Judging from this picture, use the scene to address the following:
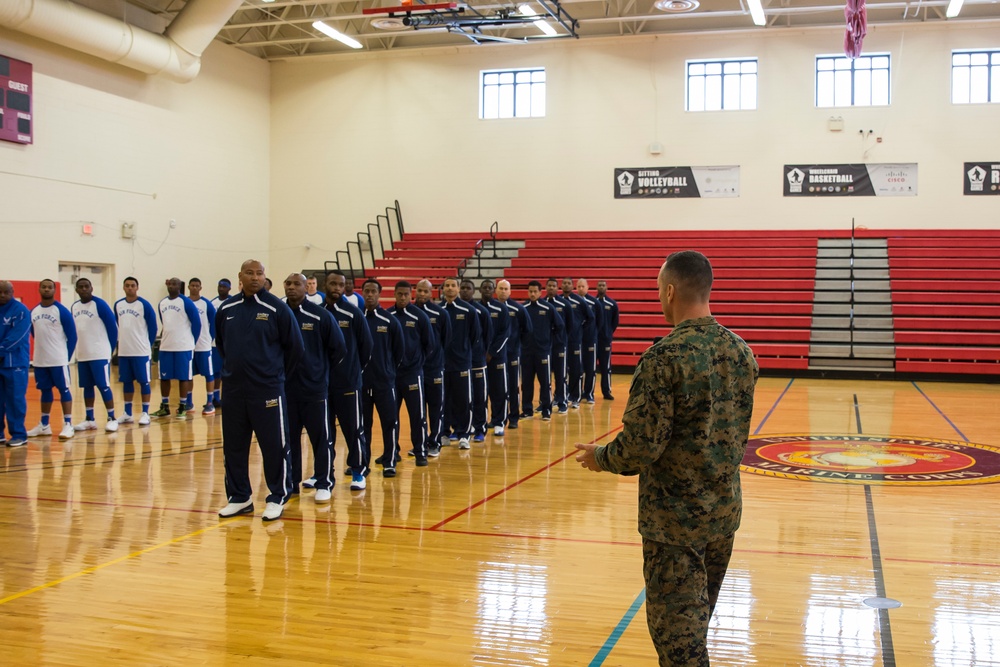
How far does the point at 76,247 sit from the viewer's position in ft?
56.5

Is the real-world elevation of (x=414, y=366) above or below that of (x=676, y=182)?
below

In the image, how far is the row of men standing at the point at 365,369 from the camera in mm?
6289

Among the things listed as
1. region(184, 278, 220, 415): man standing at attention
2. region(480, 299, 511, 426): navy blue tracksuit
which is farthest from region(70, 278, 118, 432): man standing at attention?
region(480, 299, 511, 426): navy blue tracksuit

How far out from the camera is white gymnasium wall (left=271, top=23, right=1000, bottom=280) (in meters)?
19.8

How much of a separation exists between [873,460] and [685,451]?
20.9 feet

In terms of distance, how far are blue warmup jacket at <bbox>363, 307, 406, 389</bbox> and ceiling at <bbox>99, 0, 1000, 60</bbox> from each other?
10974 millimetres

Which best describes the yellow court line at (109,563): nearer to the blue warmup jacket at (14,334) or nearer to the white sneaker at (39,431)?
the blue warmup jacket at (14,334)

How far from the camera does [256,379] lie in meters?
6.20

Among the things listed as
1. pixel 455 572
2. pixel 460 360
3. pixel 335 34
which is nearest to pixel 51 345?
pixel 460 360

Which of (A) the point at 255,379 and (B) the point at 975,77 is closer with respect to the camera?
(A) the point at 255,379

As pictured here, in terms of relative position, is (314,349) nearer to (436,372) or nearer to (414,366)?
(414,366)

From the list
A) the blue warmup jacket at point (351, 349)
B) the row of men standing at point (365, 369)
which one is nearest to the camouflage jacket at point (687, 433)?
the row of men standing at point (365, 369)

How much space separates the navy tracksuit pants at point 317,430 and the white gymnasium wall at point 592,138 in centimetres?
1547

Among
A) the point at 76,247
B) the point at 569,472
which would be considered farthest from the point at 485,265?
the point at 569,472
